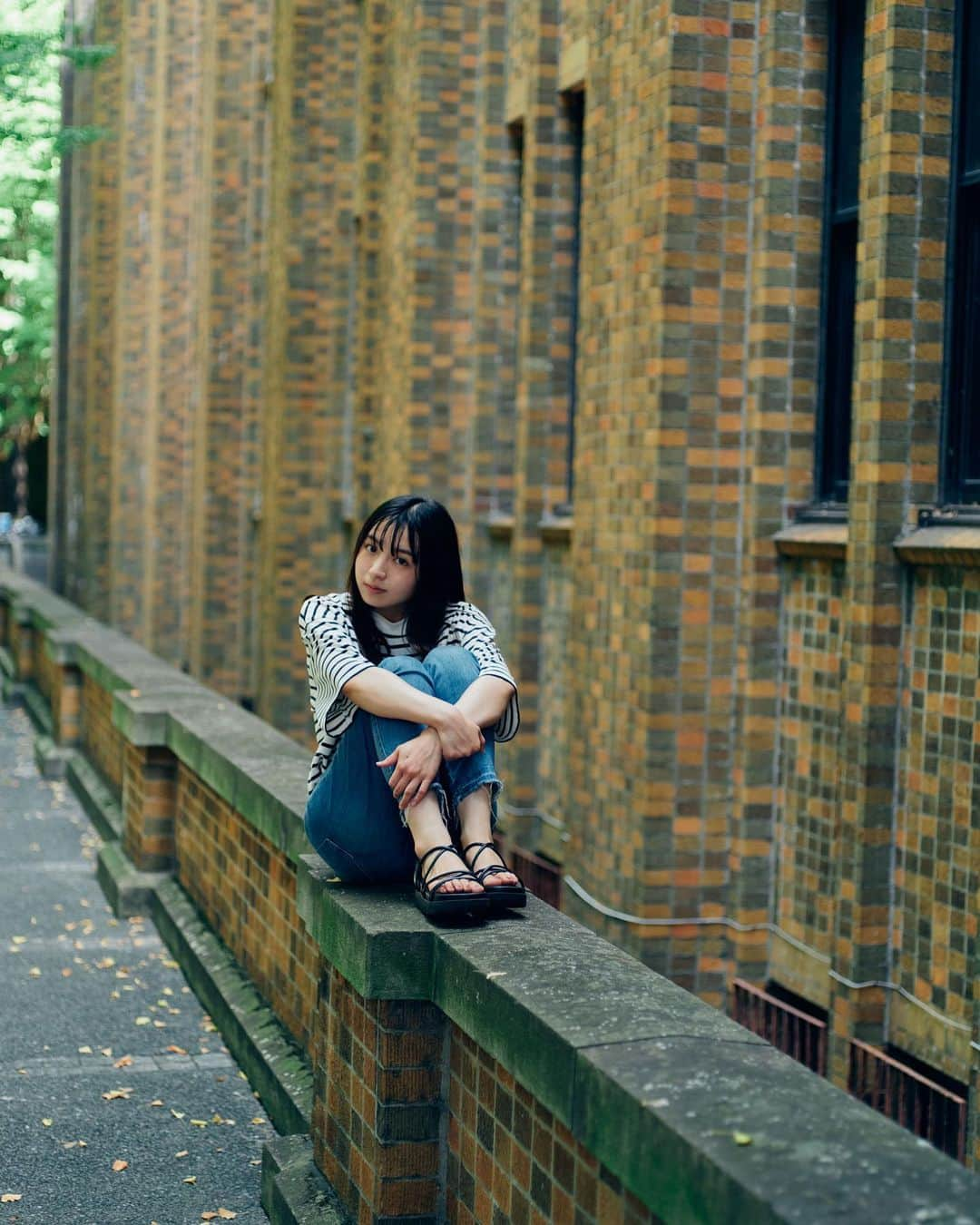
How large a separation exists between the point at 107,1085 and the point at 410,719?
2384mm

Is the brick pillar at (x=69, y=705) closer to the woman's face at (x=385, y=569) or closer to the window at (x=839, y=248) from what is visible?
the window at (x=839, y=248)

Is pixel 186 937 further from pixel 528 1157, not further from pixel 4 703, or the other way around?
pixel 4 703

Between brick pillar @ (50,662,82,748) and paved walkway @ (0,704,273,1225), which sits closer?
paved walkway @ (0,704,273,1225)

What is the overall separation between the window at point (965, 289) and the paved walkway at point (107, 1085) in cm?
302

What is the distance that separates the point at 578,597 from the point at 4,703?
12.8 meters

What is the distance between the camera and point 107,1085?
599 centimetres

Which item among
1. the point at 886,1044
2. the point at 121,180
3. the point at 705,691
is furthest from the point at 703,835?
the point at 121,180

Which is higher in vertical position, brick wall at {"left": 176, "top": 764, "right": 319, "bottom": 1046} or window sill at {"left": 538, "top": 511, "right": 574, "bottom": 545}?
→ window sill at {"left": 538, "top": 511, "right": 574, "bottom": 545}

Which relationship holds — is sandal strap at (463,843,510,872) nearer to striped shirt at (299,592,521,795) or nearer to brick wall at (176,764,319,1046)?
striped shirt at (299,592,521,795)

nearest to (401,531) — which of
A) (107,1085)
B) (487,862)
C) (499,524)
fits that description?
(487,862)

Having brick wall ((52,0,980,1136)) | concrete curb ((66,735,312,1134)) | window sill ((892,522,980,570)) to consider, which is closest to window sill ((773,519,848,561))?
brick wall ((52,0,980,1136))

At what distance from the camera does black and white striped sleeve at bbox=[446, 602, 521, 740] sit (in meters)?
4.49

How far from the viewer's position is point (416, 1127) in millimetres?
4090

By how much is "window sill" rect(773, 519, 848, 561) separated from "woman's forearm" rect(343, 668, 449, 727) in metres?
2.67
